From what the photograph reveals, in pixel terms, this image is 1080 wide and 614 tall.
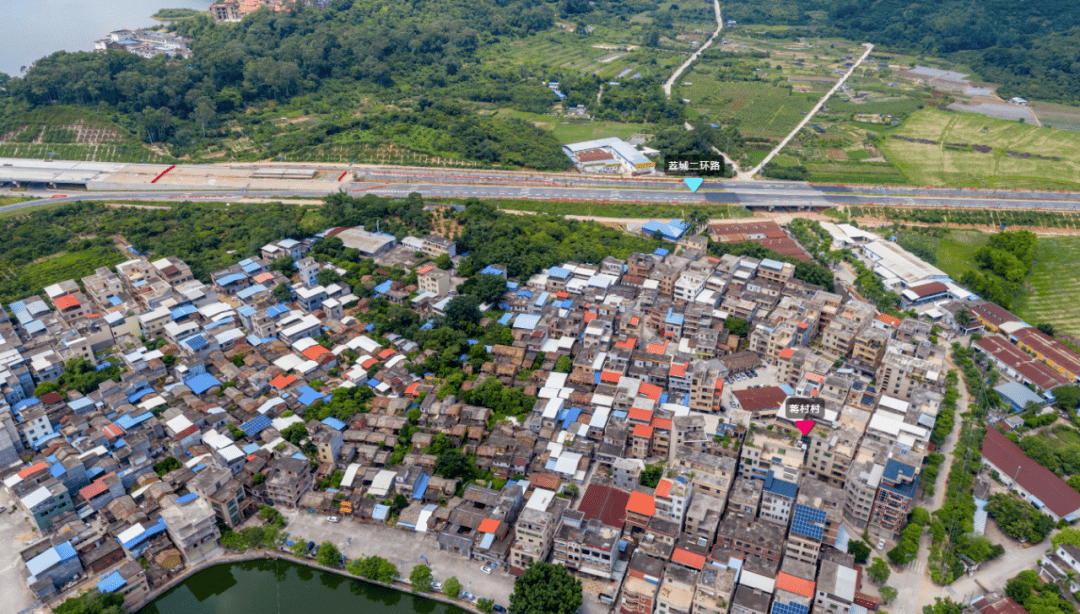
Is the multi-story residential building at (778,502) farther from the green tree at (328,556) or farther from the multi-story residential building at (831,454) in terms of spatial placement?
the green tree at (328,556)

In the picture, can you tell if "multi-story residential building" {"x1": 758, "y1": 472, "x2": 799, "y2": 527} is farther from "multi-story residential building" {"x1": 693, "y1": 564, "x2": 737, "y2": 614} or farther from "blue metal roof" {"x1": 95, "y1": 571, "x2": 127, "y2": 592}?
"blue metal roof" {"x1": 95, "y1": 571, "x2": 127, "y2": 592}

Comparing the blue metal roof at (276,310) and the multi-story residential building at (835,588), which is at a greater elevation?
the blue metal roof at (276,310)

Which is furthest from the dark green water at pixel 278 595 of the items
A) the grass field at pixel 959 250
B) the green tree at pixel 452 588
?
the grass field at pixel 959 250

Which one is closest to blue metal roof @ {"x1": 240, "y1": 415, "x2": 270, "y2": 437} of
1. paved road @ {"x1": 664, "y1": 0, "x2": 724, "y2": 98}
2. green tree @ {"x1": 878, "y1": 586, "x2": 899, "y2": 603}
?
green tree @ {"x1": 878, "y1": 586, "x2": 899, "y2": 603}

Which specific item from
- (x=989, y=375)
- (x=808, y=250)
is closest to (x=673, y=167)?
(x=808, y=250)

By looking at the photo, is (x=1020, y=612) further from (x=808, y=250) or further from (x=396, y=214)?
(x=396, y=214)
